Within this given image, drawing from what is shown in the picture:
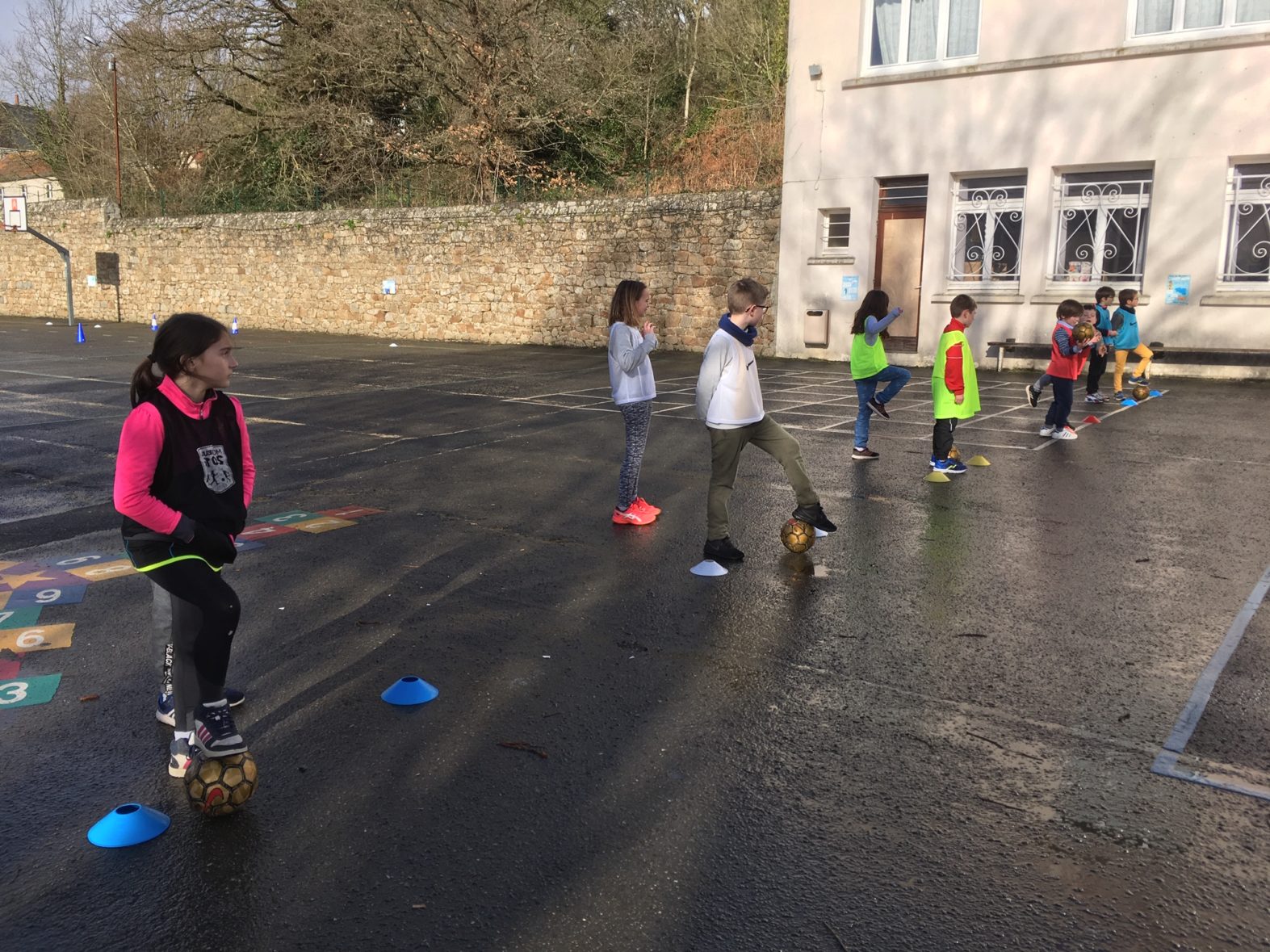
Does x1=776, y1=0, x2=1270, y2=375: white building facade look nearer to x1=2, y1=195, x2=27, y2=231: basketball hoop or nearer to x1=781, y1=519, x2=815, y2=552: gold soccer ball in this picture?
x1=781, y1=519, x2=815, y2=552: gold soccer ball

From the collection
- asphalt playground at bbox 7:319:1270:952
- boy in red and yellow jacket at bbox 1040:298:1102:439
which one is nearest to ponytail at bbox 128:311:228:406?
asphalt playground at bbox 7:319:1270:952

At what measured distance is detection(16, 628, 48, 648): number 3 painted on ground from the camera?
5.21 metres

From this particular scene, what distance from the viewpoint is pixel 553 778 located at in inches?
150

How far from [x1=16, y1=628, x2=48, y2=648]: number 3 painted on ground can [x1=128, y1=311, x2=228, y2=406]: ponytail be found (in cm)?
220

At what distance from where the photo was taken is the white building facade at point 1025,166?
55.8ft

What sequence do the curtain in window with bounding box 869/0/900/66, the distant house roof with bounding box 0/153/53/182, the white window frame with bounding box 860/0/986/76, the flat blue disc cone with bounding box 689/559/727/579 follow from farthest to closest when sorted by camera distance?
the distant house roof with bounding box 0/153/53/182 < the curtain in window with bounding box 869/0/900/66 < the white window frame with bounding box 860/0/986/76 < the flat blue disc cone with bounding box 689/559/727/579

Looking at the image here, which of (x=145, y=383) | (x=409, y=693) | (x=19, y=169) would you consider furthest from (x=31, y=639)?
(x=19, y=169)

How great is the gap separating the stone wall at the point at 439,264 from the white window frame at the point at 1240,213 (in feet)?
26.0

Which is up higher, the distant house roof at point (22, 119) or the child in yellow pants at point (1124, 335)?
the distant house roof at point (22, 119)

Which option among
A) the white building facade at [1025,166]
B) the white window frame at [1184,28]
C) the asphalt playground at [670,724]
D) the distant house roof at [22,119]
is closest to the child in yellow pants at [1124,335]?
the white building facade at [1025,166]

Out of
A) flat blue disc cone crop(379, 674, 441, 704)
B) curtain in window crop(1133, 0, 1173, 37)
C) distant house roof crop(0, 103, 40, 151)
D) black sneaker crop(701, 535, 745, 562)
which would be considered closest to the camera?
flat blue disc cone crop(379, 674, 441, 704)

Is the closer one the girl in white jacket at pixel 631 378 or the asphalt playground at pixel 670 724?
the asphalt playground at pixel 670 724

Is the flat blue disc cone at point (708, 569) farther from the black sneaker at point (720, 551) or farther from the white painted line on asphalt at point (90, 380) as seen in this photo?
the white painted line on asphalt at point (90, 380)

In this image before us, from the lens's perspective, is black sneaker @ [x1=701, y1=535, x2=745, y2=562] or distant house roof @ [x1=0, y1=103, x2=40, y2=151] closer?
black sneaker @ [x1=701, y1=535, x2=745, y2=562]
